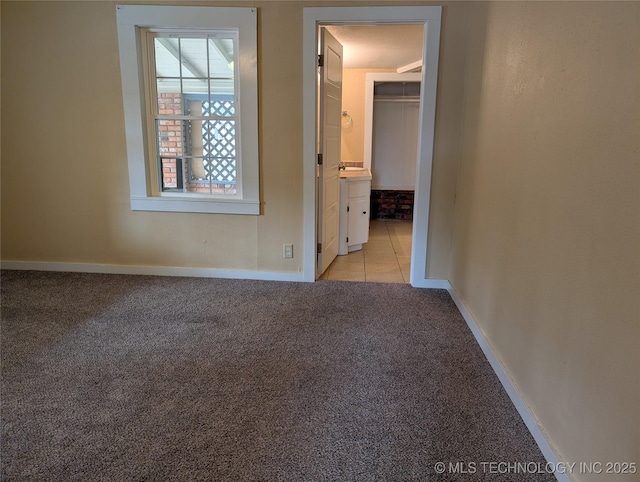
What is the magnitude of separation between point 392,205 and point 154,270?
404cm

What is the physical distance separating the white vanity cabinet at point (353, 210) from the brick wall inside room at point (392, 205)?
6.13 ft

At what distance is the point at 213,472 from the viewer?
162cm

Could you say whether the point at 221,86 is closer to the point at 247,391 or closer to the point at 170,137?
the point at 170,137

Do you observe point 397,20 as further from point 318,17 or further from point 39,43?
point 39,43

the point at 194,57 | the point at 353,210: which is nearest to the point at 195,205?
the point at 194,57

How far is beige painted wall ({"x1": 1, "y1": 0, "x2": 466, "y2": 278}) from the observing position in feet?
11.3

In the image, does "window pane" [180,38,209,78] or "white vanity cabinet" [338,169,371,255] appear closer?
"window pane" [180,38,209,78]

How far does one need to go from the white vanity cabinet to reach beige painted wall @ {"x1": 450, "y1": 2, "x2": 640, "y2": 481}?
207 centimetres

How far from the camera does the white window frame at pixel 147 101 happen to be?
3330mm

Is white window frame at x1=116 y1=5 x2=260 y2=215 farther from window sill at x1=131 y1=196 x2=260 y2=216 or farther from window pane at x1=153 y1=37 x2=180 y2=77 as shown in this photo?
window pane at x1=153 y1=37 x2=180 y2=77

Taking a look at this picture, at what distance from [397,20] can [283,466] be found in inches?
119

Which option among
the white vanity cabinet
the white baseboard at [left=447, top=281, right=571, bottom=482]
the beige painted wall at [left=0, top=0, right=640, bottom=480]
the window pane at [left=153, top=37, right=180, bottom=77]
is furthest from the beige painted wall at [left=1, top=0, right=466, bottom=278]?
the white vanity cabinet

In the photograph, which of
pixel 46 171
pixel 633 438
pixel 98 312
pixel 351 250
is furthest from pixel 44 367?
pixel 351 250

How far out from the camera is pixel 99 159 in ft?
12.0
